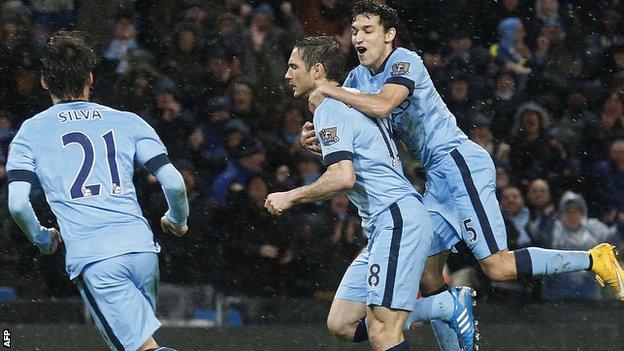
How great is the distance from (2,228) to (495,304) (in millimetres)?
3813

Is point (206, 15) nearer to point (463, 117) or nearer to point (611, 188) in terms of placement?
point (463, 117)

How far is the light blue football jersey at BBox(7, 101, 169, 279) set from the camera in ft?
17.7

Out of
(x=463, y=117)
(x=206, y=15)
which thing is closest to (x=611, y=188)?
(x=463, y=117)

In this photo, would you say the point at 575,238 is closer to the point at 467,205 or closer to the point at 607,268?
the point at 607,268

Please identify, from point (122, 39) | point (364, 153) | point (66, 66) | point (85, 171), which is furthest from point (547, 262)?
point (122, 39)

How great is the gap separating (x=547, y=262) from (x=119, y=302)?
2.58 meters

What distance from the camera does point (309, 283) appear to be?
9.85 meters

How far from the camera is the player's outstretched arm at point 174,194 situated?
5.44m

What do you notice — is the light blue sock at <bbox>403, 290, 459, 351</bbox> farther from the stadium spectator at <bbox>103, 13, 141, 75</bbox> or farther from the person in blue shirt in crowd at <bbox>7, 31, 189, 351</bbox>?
the stadium spectator at <bbox>103, 13, 141, 75</bbox>

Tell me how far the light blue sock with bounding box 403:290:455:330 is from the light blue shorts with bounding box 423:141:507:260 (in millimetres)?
290

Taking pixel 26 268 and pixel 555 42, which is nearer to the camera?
pixel 26 268

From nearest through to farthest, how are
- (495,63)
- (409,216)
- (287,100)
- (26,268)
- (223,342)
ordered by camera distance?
(409,216) < (223,342) < (26,268) < (287,100) < (495,63)

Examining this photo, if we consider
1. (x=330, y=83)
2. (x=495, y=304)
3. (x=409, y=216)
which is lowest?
(x=495, y=304)

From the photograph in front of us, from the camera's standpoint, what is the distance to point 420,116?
21.8 feet
